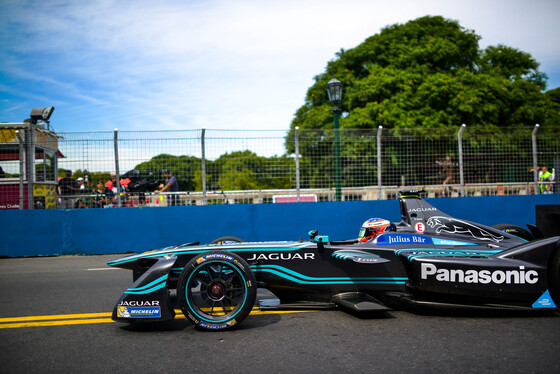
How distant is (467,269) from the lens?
4094mm

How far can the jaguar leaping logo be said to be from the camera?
214 inches

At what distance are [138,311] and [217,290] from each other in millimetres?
688

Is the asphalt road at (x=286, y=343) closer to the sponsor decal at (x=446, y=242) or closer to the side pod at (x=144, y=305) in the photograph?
the side pod at (x=144, y=305)

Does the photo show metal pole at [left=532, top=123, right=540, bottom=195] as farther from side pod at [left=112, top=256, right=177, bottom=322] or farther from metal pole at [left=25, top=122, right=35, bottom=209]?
metal pole at [left=25, top=122, right=35, bottom=209]

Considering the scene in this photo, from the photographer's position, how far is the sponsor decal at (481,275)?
4.04 metres

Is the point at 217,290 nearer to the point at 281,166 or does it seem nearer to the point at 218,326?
the point at 218,326

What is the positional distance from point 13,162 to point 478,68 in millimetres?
25787

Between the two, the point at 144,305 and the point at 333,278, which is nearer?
the point at 144,305

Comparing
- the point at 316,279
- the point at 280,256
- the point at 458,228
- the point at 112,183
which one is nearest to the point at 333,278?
the point at 316,279

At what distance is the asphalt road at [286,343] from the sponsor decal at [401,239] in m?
0.76

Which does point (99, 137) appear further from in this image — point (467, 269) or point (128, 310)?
point (467, 269)

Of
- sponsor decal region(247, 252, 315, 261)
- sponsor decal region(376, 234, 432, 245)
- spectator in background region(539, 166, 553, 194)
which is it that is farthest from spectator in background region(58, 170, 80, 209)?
spectator in background region(539, 166, 553, 194)

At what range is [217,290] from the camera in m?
3.95

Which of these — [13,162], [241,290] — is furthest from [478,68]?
[241,290]
